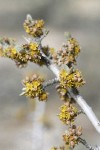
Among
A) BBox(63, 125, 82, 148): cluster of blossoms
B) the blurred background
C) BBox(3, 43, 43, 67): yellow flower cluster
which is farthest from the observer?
the blurred background

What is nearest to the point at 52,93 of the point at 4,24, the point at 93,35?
the point at 93,35

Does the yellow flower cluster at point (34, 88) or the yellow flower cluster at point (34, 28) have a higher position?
the yellow flower cluster at point (34, 28)

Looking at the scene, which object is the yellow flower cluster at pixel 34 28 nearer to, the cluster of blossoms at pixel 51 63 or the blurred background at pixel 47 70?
the cluster of blossoms at pixel 51 63

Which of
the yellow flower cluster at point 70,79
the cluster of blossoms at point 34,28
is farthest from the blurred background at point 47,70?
the yellow flower cluster at point 70,79

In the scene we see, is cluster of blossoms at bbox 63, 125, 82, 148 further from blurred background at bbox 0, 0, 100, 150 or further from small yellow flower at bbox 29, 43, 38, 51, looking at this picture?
blurred background at bbox 0, 0, 100, 150

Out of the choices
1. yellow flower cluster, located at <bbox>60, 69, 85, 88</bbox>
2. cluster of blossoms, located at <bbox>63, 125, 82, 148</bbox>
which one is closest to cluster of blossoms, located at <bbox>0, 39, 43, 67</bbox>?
yellow flower cluster, located at <bbox>60, 69, 85, 88</bbox>
